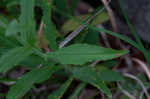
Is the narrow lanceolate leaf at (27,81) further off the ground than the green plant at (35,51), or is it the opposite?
the green plant at (35,51)

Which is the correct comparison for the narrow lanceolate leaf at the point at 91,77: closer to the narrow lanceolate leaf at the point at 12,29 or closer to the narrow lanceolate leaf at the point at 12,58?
the narrow lanceolate leaf at the point at 12,58

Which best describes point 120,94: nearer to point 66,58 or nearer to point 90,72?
point 90,72

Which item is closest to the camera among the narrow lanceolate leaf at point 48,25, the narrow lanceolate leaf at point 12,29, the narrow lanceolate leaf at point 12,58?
the narrow lanceolate leaf at point 12,29

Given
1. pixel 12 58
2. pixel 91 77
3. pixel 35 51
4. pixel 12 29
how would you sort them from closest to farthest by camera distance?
pixel 12 29 < pixel 12 58 < pixel 35 51 < pixel 91 77

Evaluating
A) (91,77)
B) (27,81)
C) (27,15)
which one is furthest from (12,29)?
(91,77)

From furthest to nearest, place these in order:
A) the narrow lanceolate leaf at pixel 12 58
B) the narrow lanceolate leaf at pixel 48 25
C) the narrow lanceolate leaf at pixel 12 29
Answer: the narrow lanceolate leaf at pixel 48 25, the narrow lanceolate leaf at pixel 12 58, the narrow lanceolate leaf at pixel 12 29

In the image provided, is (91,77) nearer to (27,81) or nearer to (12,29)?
(27,81)

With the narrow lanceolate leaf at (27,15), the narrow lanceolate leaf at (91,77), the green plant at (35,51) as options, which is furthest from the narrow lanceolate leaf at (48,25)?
the narrow lanceolate leaf at (91,77)
